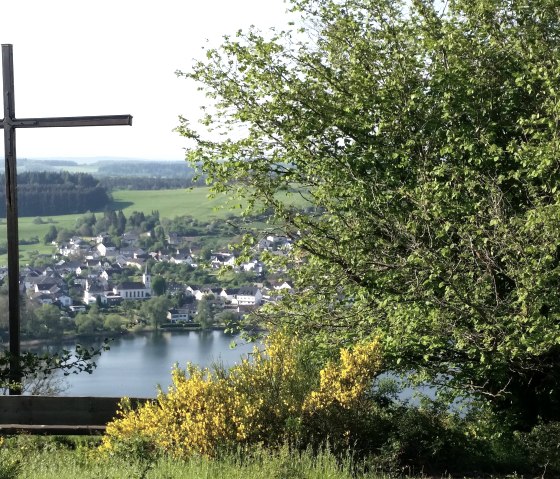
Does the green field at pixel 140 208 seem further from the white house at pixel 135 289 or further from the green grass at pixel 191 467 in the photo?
the green grass at pixel 191 467

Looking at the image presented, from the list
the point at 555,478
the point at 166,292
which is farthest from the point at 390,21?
the point at 166,292

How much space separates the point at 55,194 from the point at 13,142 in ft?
89.4

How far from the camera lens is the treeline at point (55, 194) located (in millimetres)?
35344

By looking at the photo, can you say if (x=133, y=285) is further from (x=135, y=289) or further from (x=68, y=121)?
(x=68, y=121)

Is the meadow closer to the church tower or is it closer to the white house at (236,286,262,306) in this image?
the church tower

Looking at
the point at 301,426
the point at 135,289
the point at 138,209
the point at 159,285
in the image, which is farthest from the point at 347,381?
the point at 138,209

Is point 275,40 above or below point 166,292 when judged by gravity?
above

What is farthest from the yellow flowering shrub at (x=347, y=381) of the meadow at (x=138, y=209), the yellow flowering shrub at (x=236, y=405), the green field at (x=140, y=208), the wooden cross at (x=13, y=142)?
the meadow at (x=138, y=209)

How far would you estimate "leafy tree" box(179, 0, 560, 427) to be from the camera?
30.7ft

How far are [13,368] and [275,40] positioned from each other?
6.26 metres

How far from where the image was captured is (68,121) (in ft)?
31.2

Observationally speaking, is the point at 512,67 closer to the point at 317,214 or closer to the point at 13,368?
the point at 317,214

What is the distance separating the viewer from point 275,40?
39.0ft

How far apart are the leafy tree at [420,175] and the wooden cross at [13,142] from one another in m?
2.40
